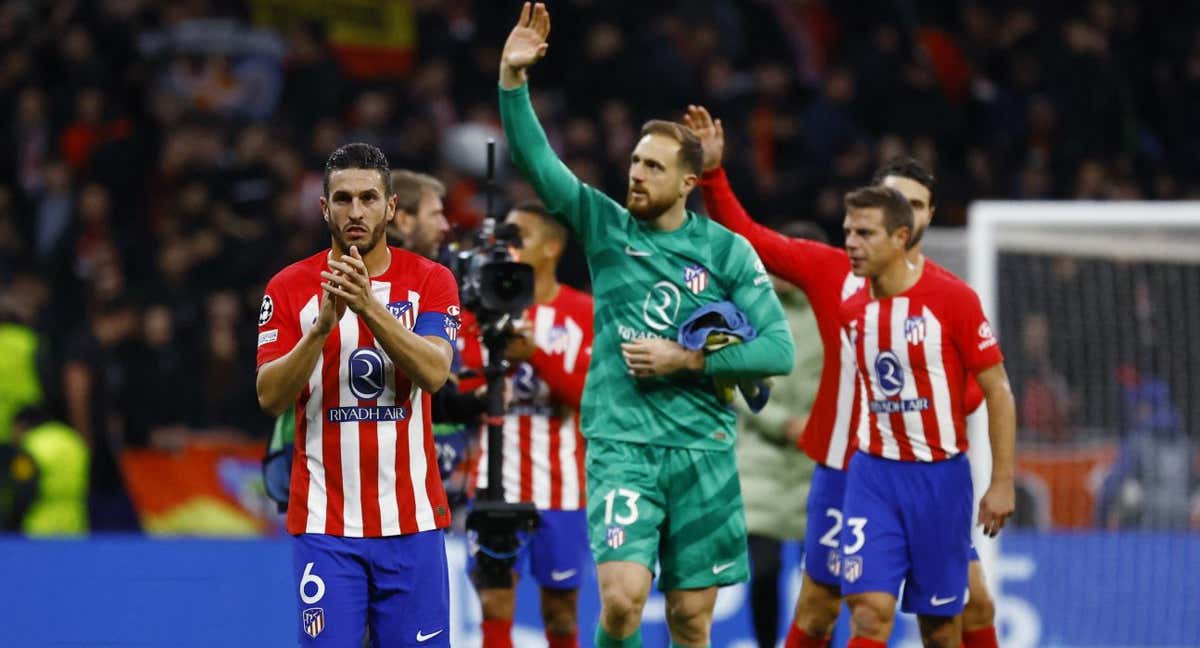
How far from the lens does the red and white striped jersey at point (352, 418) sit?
5.15 m

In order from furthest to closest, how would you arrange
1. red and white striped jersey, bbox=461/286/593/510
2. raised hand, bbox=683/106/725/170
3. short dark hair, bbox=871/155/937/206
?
red and white striped jersey, bbox=461/286/593/510, short dark hair, bbox=871/155/937/206, raised hand, bbox=683/106/725/170

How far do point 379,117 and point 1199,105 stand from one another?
6.52 meters

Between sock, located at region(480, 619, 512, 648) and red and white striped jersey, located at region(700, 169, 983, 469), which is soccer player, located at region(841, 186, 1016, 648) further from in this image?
sock, located at region(480, 619, 512, 648)

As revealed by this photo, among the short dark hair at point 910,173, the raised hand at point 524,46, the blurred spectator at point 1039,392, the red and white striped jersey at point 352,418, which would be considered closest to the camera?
the red and white striped jersey at point 352,418

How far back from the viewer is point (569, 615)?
24.6 feet

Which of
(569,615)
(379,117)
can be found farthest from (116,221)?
(569,615)

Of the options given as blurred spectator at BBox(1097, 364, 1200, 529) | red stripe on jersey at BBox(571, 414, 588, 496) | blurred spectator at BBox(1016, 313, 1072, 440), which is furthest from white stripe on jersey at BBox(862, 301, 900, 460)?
blurred spectator at BBox(1097, 364, 1200, 529)

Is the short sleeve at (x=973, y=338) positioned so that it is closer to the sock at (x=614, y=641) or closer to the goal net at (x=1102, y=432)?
the sock at (x=614, y=641)

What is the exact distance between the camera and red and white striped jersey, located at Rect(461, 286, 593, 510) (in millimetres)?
7414

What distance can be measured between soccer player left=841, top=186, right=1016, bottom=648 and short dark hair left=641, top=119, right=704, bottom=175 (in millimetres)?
634

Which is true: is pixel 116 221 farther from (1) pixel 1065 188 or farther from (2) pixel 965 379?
(2) pixel 965 379

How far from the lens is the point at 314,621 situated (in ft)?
16.8

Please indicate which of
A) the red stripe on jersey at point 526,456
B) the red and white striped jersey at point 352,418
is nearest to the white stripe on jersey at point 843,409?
the red stripe on jersey at point 526,456

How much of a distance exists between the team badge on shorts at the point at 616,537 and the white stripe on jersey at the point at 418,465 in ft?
3.13
